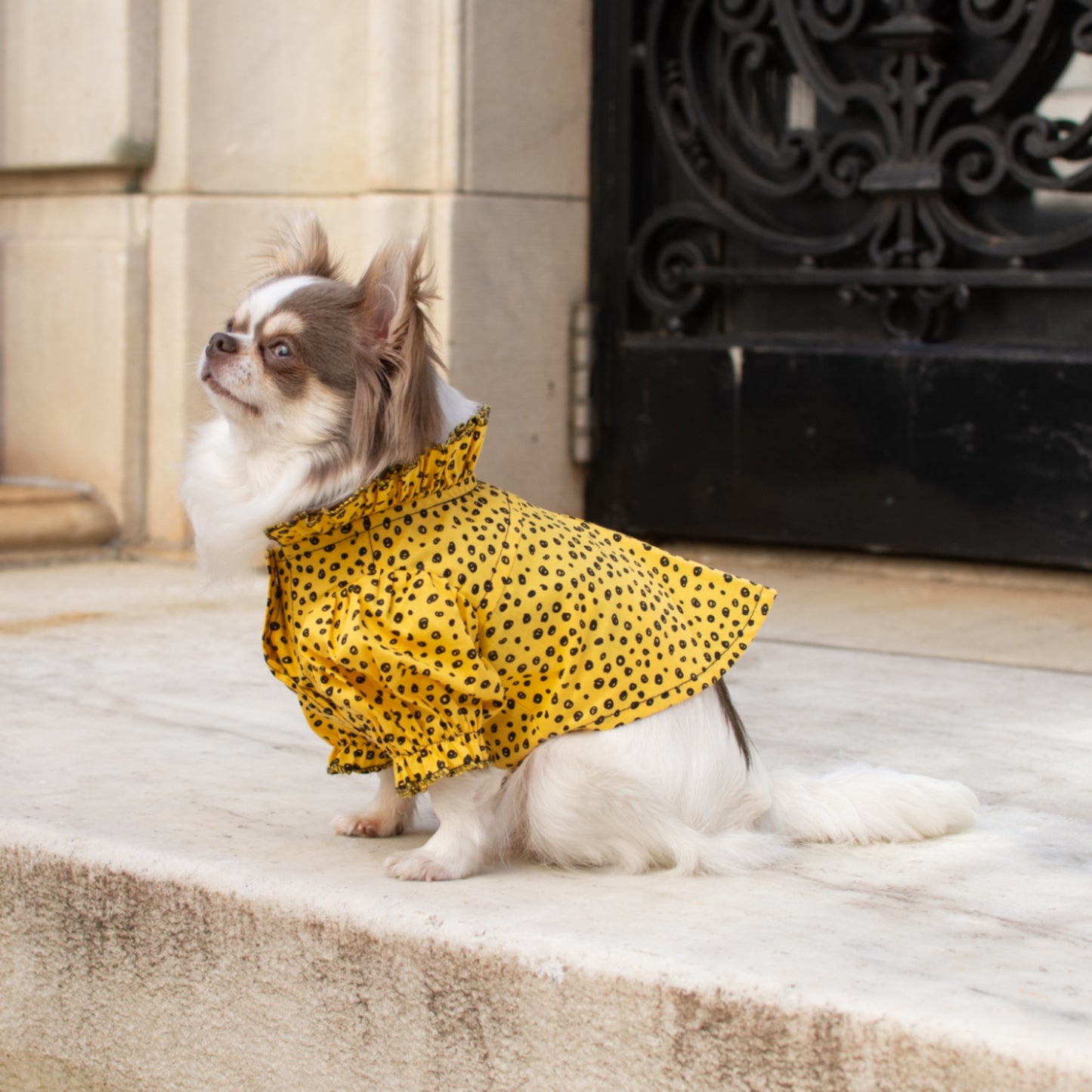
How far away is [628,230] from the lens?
21.1 feet

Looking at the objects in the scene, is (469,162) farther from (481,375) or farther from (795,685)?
(795,685)

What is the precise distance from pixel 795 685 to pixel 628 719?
5.60 feet

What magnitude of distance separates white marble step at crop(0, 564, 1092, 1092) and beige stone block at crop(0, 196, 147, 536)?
9.35ft

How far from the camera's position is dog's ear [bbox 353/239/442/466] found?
9.43ft

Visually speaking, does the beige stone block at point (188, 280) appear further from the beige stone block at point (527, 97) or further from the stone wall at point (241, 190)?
the beige stone block at point (527, 97)

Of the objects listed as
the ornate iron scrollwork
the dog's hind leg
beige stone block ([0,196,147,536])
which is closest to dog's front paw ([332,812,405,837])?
the dog's hind leg

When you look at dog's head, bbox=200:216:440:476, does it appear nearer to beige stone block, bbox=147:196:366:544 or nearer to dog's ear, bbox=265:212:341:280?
dog's ear, bbox=265:212:341:280

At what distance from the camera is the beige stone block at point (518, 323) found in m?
6.13

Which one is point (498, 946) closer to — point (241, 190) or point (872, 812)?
point (872, 812)

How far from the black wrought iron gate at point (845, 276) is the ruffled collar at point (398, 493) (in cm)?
309

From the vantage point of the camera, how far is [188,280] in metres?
6.46

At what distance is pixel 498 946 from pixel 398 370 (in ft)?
3.18

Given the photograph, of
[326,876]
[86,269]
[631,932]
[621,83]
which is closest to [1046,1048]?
[631,932]

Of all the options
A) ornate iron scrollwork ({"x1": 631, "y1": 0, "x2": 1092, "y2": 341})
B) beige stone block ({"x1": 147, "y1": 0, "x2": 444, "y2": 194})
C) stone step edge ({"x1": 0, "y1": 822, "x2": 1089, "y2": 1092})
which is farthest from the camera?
beige stone block ({"x1": 147, "y1": 0, "x2": 444, "y2": 194})
